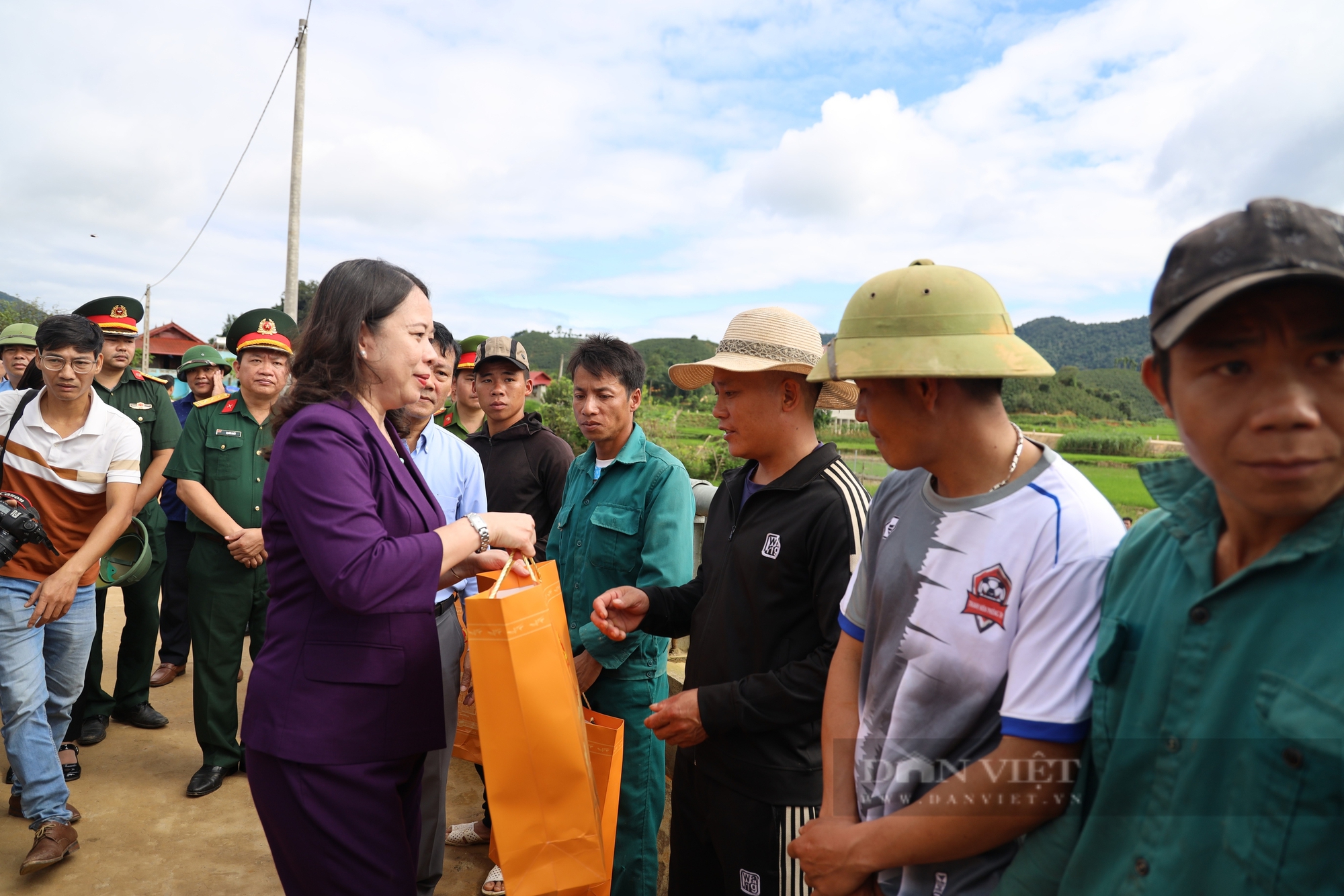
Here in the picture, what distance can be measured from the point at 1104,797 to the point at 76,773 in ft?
15.2

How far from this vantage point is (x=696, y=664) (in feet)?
7.04

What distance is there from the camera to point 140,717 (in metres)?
4.43

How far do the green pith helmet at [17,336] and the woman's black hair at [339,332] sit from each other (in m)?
5.03

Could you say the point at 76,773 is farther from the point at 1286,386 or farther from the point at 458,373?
the point at 1286,386

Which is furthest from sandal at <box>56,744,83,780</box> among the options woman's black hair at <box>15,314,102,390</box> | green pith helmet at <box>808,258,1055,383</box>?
green pith helmet at <box>808,258,1055,383</box>

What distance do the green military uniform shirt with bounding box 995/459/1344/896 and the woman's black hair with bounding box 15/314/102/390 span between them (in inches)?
156

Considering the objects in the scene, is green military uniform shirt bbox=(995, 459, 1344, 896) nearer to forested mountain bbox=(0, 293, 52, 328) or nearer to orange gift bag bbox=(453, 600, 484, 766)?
orange gift bag bbox=(453, 600, 484, 766)

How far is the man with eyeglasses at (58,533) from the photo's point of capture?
121 inches

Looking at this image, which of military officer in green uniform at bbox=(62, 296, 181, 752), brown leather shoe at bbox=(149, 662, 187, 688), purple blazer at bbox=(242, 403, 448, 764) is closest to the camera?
purple blazer at bbox=(242, 403, 448, 764)

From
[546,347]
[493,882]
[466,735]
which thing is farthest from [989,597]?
[546,347]

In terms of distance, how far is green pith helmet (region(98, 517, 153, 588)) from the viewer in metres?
3.75

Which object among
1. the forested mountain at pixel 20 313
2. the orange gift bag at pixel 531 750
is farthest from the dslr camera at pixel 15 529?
the forested mountain at pixel 20 313

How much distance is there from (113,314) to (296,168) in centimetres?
581

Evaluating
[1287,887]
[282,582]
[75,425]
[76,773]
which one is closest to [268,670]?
[282,582]
